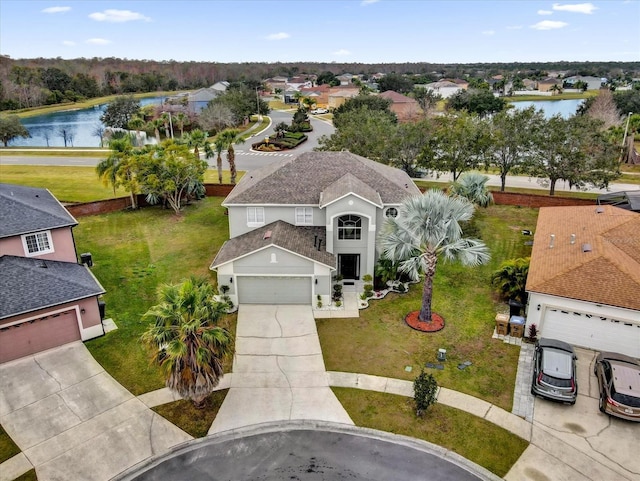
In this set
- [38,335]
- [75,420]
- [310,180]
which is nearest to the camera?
[75,420]

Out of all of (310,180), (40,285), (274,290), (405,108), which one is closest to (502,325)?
(274,290)

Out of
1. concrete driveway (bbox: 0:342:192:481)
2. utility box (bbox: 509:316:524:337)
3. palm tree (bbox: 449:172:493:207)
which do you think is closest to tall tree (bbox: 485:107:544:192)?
palm tree (bbox: 449:172:493:207)

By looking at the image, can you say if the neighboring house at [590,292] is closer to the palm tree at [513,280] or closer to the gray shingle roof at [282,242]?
the palm tree at [513,280]

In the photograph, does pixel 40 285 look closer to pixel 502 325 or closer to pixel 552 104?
pixel 502 325

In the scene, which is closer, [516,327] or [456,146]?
[516,327]

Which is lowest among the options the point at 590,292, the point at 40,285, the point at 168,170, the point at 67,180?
the point at 67,180

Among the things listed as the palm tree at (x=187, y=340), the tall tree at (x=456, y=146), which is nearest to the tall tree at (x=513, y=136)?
the tall tree at (x=456, y=146)
